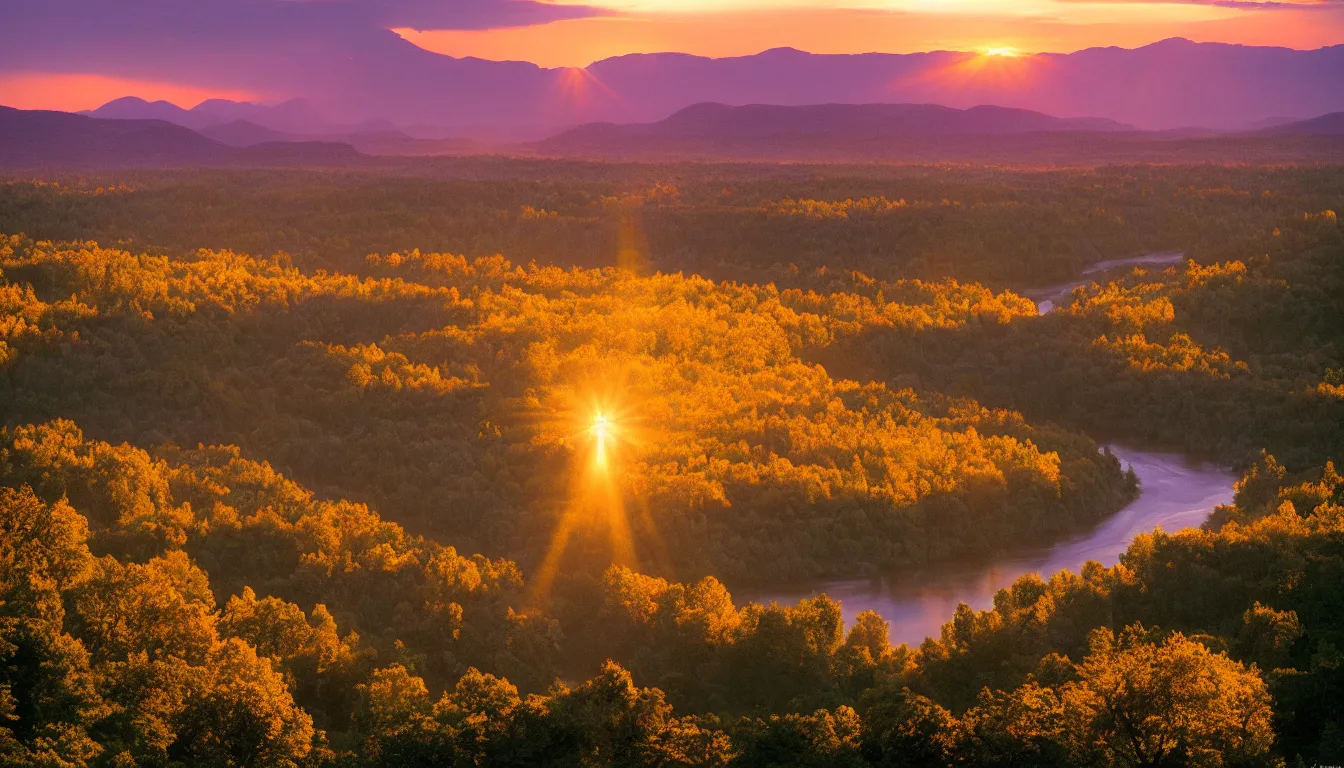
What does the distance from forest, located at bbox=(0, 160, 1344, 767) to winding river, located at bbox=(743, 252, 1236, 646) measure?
56cm

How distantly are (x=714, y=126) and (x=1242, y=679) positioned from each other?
558 ft

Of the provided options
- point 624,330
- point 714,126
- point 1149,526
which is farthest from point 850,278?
point 714,126

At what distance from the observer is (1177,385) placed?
134ft

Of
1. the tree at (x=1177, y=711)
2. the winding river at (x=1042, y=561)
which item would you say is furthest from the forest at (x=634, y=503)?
the winding river at (x=1042, y=561)

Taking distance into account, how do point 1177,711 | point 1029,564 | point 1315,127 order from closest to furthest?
point 1177,711
point 1029,564
point 1315,127

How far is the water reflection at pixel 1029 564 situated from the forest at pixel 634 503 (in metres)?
0.58

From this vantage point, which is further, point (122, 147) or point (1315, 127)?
point (1315, 127)

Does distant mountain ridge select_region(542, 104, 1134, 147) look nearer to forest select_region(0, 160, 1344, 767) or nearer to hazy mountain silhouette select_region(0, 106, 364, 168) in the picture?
hazy mountain silhouette select_region(0, 106, 364, 168)

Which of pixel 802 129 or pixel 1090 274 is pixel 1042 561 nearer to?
pixel 1090 274

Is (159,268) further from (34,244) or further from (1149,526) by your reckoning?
(1149,526)

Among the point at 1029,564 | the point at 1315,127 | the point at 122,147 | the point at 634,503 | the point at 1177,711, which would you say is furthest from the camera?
the point at 1315,127

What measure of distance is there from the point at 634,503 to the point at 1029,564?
8998 millimetres

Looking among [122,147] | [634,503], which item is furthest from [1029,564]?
[122,147]

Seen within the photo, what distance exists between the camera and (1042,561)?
3064cm
